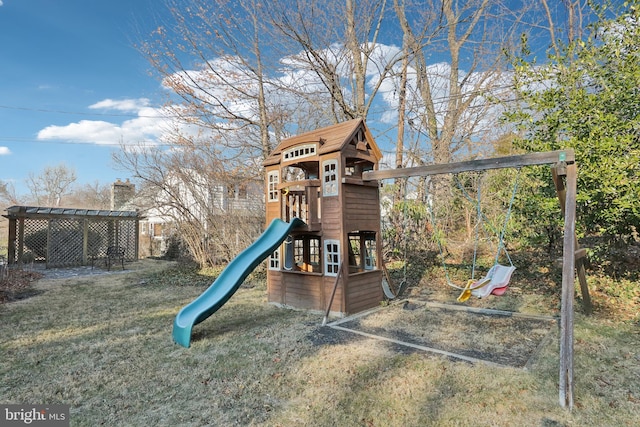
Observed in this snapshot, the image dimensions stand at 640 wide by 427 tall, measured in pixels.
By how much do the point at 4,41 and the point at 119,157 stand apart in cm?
801

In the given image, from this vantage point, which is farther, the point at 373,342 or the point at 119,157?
the point at 119,157

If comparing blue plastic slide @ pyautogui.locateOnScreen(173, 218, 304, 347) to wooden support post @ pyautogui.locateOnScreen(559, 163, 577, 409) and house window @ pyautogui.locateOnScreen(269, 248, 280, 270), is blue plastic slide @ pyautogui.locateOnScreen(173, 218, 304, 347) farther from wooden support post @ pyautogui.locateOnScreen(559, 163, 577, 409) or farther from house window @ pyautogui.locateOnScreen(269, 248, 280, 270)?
wooden support post @ pyautogui.locateOnScreen(559, 163, 577, 409)

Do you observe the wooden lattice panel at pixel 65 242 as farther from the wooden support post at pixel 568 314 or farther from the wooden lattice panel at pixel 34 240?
the wooden support post at pixel 568 314

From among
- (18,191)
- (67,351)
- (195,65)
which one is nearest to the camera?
(67,351)

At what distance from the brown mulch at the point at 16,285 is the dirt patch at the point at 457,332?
6982 mm

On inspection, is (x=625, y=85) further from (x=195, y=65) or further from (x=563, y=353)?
(x=195, y=65)

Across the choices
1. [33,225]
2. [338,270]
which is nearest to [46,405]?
[338,270]

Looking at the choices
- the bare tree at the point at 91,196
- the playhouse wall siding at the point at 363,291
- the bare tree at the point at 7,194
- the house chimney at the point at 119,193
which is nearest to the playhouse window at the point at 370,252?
the playhouse wall siding at the point at 363,291

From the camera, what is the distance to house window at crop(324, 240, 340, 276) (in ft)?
18.2

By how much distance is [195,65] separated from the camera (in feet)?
33.7

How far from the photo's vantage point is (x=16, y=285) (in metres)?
8.20

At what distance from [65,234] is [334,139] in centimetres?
1217

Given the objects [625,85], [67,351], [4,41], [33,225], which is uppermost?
[4,41]

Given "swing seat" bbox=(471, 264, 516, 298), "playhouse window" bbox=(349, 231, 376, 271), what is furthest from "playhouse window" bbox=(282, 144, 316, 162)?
"swing seat" bbox=(471, 264, 516, 298)
